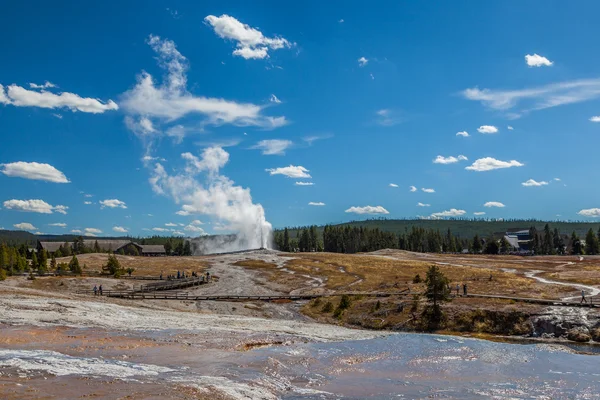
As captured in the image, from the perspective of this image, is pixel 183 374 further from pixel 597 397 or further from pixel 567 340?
pixel 567 340

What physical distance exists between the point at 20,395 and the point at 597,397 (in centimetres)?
2861

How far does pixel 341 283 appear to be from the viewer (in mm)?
89062

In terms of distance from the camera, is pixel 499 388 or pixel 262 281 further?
pixel 262 281

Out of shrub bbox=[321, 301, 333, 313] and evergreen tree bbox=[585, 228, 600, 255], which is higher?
evergreen tree bbox=[585, 228, 600, 255]

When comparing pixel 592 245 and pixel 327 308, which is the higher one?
pixel 592 245

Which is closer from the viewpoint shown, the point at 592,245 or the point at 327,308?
the point at 327,308

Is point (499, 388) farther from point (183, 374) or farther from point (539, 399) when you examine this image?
point (183, 374)

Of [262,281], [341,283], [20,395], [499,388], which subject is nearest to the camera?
[20,395]

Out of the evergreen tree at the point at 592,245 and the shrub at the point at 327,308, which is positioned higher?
the evergreen tree at the point at 592,245

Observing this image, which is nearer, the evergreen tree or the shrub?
the shrub

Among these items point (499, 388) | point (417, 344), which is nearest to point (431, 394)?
point (499, 388)

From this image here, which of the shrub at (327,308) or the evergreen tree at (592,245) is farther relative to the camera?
the evergreen tree at (592,245)

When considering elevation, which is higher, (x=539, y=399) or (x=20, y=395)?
(x=20, y=395)

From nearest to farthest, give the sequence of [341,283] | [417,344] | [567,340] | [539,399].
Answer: [539,399] < [417,344] < [567,340] < [341,283]
